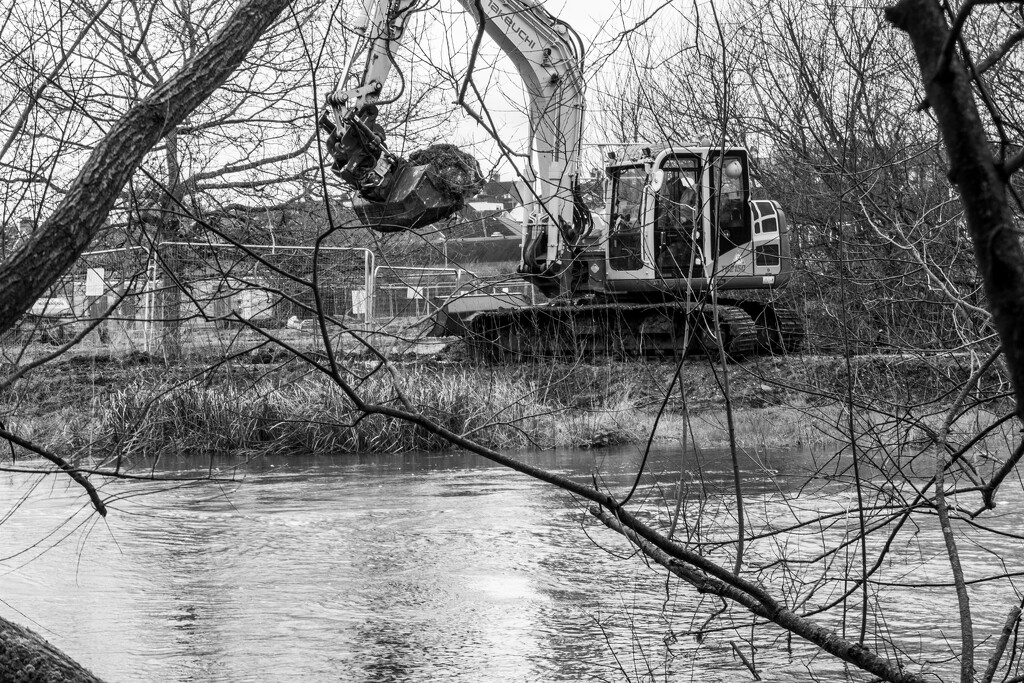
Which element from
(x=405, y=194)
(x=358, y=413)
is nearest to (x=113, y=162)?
(x=405, y=194)

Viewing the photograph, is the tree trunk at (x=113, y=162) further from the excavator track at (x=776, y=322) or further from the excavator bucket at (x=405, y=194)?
the excavator track at (x=776, y=322)

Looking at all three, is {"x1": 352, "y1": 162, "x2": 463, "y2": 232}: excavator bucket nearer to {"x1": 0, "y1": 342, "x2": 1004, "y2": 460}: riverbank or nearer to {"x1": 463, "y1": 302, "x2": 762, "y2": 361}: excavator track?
{"x1": 0, "y1": 342, "x2": 1004, "y2": 460}: riverbank

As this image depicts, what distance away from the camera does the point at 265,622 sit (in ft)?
16.9

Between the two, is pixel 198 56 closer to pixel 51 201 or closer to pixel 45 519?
pixel 51 201

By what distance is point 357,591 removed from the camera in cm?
574

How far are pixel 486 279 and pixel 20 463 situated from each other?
23.2 feet

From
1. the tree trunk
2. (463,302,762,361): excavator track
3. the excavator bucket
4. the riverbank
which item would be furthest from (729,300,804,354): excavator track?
the tree trunk

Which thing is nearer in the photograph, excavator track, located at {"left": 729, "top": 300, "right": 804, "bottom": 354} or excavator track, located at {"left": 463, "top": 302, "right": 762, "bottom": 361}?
excavator track, located at {"left": 463, "top": 302, "right": 762, "bottom": 361}

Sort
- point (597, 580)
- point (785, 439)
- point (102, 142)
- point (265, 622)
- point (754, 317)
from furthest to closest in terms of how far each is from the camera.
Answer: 1. point (754, 317)
2. point (785, 439)
3. point (597, 580)
4. point (265, 622)
5. point (102, 142)

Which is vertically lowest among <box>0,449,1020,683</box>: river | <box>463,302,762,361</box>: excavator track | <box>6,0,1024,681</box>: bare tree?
<box>0,449,1020,683</box>: river

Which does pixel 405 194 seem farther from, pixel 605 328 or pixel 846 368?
pixel 846 368

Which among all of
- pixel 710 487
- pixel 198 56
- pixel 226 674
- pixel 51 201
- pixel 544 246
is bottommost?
pixel 226 674

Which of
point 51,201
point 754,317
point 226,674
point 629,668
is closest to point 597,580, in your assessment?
point 629,668

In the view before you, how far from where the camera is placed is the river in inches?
175
